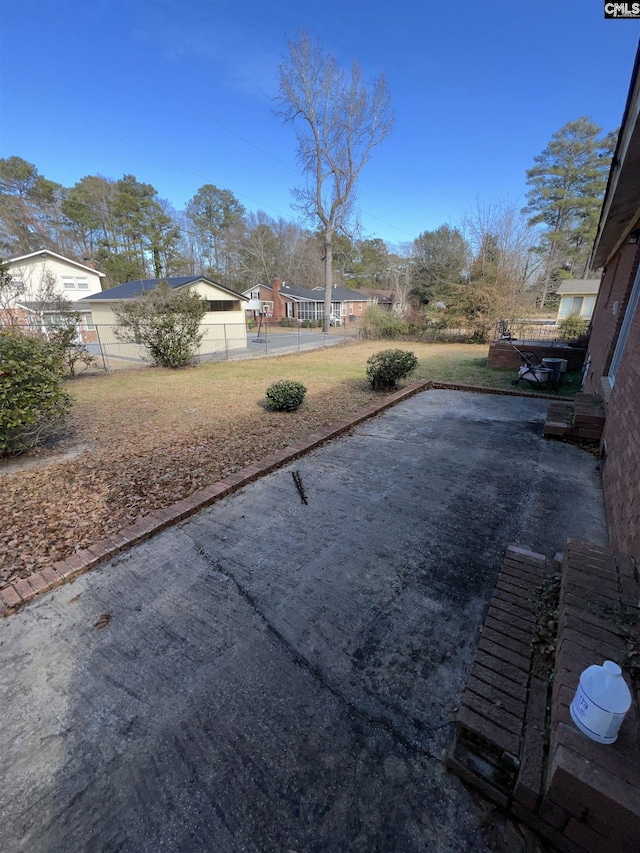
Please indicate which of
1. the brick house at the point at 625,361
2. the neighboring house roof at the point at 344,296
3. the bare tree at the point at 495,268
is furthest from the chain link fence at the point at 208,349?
the neighboring house roof at the point at 344,296

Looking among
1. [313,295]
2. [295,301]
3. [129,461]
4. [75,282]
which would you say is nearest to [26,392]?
[129,461]

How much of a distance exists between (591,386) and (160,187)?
1365 inches

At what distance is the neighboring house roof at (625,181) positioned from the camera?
2355mm

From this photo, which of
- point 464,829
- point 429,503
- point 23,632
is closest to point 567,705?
point 464,829

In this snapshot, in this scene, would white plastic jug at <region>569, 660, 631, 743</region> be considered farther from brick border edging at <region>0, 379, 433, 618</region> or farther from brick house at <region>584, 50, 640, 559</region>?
brick border edging at <region>0, 379, 433, 618</region>

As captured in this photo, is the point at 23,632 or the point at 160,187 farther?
the point at 160,187

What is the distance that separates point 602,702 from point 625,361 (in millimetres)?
3901

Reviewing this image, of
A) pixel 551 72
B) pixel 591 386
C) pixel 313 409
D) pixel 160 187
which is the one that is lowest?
pixel 313 409

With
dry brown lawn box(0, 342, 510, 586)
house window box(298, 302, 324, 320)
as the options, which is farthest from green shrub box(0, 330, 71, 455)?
house window box(298, 302, 324, 320)

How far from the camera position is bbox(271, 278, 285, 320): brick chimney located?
3362 cm

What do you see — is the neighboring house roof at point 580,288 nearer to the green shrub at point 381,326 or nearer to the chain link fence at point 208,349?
the green shrub at point 381,326

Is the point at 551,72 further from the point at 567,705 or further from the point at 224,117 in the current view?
the point at 224,117

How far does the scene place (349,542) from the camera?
274 centimetres

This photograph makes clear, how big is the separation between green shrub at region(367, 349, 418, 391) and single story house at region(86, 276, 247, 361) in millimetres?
8744
